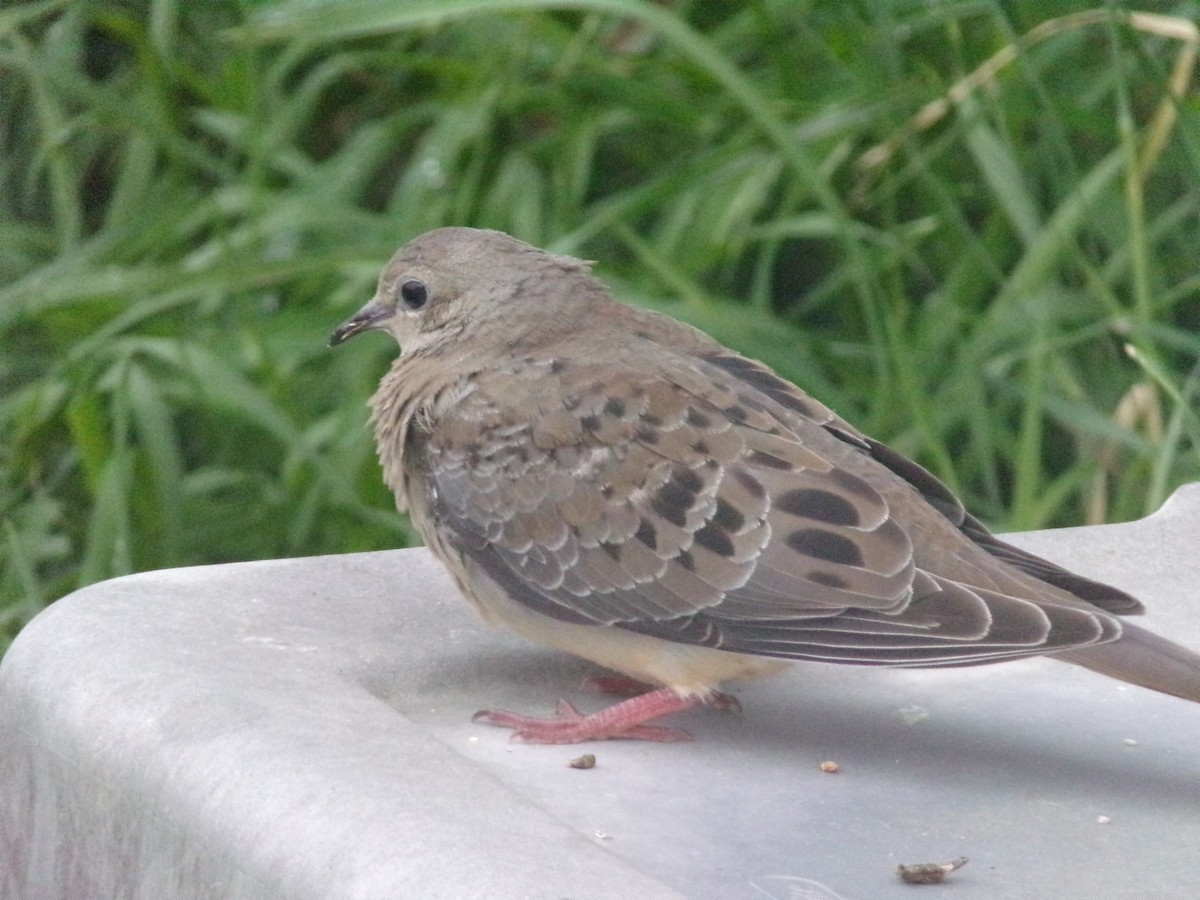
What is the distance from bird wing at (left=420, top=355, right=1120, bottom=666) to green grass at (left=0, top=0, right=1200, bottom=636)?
1.36m

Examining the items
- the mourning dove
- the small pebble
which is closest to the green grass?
the mourning dove

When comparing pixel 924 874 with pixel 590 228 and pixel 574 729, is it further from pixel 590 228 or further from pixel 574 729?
pixel 590 228

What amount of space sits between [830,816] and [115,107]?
10.5 ft

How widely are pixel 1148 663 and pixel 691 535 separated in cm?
63

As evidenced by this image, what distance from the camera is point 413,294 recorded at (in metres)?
3.24

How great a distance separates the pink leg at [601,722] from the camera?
100 inches

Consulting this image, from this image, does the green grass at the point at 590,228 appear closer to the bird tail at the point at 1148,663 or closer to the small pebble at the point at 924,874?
the bird tail at the point at 1148,663

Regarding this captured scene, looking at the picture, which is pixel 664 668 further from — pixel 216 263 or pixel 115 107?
pixel 115 107

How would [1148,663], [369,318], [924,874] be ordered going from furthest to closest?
[369,318], [1148,663], [924,874]

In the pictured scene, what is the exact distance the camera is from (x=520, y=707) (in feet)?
8.87

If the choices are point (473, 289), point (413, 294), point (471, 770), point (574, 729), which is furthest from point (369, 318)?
point (471, 770)

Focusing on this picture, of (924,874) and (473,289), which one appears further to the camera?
(473,289)

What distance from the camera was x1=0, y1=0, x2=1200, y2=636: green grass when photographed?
432cm

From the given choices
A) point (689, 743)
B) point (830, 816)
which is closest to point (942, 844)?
point (830, 816)
